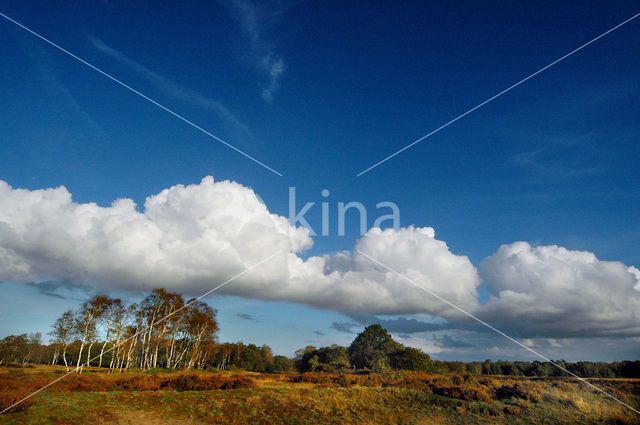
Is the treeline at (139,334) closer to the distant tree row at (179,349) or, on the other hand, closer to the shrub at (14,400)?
the distant tree row at (179,349)

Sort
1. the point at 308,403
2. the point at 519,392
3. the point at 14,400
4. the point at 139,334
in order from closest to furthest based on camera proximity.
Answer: the point at 14,400
the point at 308,403
the point at 519,392
the point at 139,334

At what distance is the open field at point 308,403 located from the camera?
19281 mm

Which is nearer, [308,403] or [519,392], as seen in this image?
[308,403]

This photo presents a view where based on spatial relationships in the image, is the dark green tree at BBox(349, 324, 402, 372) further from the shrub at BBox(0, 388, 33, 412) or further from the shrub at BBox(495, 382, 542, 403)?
the shrub at BBox(0, 388, 33, 412)

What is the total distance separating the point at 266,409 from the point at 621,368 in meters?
42.8

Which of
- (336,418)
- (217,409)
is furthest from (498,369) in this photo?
(217,409)

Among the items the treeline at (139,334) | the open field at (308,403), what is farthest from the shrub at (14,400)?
the treeline at (139,334)

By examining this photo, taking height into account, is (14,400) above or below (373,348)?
above

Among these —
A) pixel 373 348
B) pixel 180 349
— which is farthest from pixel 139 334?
pixel 373 348

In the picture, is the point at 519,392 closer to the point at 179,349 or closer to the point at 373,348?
the point at 373,348

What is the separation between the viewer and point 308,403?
24641 mm

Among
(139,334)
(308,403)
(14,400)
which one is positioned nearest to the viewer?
(14,400)

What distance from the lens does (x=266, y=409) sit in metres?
22.6

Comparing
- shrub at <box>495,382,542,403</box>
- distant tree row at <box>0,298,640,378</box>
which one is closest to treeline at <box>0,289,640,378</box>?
distant tree row at <box>0,298,640,378</box>
